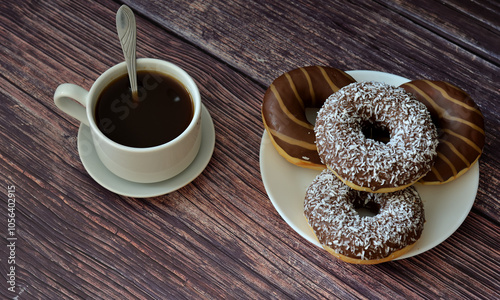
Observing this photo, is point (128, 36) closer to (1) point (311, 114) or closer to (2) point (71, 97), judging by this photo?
(2) point (71, 97)

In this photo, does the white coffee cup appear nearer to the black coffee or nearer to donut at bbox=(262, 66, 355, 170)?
the black coffee

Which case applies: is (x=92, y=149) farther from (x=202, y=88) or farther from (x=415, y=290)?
(x=415, y=290)

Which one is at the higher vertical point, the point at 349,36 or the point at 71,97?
the point at 349,36

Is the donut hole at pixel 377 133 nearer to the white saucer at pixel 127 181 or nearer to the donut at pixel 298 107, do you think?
the donut at pixel 298 107

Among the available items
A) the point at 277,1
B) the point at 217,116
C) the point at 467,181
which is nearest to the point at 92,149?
the point at 217,116

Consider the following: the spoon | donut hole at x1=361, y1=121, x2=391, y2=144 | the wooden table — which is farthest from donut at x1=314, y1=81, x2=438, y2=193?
the spoon

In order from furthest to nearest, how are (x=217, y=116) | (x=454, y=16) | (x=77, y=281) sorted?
(x=454, y=16), (x=217, y=116), (x=77, y=281)

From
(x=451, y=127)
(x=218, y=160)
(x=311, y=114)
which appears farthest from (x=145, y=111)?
(x=451, y=127)
